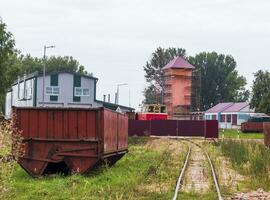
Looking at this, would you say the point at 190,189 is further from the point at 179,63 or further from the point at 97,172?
the point at 179,63

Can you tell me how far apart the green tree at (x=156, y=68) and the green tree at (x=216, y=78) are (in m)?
6.12

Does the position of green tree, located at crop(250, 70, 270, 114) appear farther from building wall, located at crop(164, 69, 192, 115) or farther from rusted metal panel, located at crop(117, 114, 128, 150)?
rusted metal panel, located at crop(117, 114, 128, 150)

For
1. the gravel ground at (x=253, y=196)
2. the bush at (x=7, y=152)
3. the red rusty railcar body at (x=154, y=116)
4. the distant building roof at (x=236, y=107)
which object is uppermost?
the distant building roof at (x=236, y=107)

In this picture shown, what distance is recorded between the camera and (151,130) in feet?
180

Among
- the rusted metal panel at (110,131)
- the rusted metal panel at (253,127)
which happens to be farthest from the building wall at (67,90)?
the rusted metal panel at (110,131)

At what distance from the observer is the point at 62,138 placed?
17219 millimetres

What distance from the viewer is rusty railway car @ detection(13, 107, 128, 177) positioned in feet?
55.4

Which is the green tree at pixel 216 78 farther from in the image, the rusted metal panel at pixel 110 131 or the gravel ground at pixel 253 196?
the gravel ground at pixel 253 196

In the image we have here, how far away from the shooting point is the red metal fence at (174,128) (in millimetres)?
53463

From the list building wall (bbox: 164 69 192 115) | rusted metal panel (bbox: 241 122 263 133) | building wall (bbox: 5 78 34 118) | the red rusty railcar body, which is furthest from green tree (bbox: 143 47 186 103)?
the red rusty railcar body

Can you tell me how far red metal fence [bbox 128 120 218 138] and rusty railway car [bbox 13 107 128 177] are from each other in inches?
1435

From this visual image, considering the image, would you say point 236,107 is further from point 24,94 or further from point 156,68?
point 24,94

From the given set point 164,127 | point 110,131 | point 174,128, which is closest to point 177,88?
point 174,128

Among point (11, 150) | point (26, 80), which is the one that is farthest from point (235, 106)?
point (11, 150)
